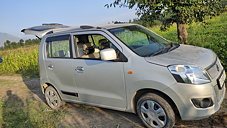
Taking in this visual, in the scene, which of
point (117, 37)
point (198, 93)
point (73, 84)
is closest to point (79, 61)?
point (73, 84)

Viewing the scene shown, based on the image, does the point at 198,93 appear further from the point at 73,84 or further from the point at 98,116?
the point at 73,84

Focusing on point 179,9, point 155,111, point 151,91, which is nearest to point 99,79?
point 151,91

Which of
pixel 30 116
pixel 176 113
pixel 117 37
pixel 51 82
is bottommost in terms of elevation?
pixel 30 116

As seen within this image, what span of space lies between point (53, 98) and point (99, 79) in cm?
184

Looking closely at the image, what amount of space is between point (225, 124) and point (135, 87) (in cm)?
160

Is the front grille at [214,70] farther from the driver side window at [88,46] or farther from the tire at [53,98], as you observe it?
the tire at [53,98]

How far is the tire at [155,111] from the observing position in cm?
333

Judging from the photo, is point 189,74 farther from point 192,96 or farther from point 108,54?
point 108,54

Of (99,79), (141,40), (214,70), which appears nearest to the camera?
(214,70)

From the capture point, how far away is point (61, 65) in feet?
15.6

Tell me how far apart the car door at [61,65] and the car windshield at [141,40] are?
4.00 ft

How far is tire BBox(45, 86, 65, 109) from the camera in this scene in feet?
17.1

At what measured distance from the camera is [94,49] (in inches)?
190

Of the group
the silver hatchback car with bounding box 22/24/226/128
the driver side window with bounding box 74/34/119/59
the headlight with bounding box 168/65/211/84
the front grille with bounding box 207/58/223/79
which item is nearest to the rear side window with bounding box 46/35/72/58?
the silver hatchback car with bounding box 22/24/226/128
